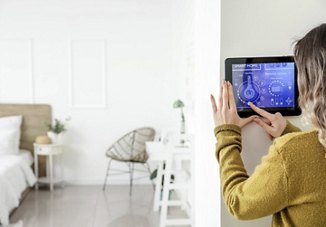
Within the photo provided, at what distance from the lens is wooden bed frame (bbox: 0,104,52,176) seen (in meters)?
5.66

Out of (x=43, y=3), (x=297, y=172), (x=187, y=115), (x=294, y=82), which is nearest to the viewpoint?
(x=297, y=172)

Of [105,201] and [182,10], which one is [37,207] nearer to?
[105,201]

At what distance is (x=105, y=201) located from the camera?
495 centimetres

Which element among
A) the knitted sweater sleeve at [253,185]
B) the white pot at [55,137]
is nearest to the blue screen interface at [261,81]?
the knitted sweater sleeve at [253,185]

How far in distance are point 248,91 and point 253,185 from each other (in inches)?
15.0

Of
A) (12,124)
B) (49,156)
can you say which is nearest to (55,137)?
(49,156)

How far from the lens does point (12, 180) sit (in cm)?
438

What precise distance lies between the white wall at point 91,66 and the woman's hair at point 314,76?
4659mm

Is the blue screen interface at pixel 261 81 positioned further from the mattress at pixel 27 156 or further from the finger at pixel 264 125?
Result: the mattress at pixel 27 156

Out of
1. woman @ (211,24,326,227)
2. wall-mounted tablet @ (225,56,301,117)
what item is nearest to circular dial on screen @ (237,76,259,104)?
wall-mounted tablet @ (225,56,301,117)

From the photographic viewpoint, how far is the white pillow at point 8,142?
5152mm

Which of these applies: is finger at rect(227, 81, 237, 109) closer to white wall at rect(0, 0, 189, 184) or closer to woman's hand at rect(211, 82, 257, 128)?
woman's hand at rect(211, 82, 257, 128)

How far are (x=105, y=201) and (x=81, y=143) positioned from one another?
3.70ft

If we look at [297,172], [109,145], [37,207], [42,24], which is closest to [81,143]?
[109,145]
